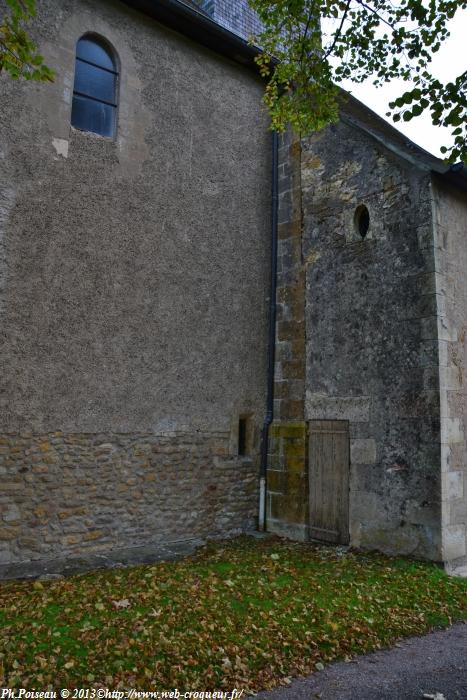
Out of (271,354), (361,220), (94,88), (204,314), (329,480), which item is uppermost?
(94,88)

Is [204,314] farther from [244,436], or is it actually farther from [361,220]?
[361,220]

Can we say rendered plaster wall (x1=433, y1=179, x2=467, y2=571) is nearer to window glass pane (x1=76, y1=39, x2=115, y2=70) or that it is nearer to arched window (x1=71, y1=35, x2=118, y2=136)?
arched window (x1=71, y1=35, x2=118, y2=136)

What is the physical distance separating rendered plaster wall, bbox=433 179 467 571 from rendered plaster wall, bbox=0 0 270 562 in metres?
2.96

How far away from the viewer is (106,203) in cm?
742

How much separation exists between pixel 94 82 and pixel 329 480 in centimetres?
655

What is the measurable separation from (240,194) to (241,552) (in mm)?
5517

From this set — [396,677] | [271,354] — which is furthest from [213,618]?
[271,354]

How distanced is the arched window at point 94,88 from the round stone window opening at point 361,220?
371cm

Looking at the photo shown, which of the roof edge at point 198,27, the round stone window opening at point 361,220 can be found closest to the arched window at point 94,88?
the roof edge at point 198,27

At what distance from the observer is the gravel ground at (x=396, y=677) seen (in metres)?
3.78

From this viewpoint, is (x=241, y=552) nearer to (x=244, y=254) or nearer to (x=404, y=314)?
(x=404, y=314)

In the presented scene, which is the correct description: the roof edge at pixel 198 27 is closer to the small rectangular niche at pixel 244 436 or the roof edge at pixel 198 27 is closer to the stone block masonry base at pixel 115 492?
the small rectangular niche at pixel 244 436


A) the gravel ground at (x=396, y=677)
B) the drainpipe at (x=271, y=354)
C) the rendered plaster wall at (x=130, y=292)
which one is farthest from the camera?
the drainpipe at (x=271, y=354)

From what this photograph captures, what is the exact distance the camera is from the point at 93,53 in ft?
25.4
